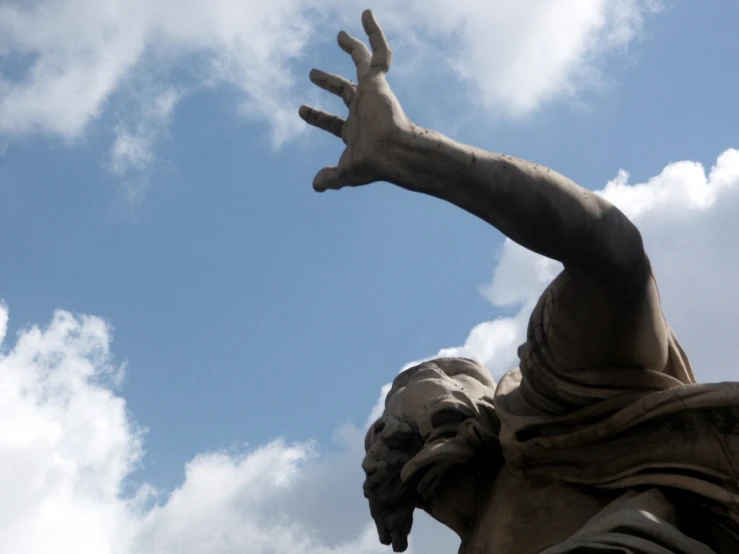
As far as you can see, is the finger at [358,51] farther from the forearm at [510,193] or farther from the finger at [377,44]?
the forearm at [510,193]

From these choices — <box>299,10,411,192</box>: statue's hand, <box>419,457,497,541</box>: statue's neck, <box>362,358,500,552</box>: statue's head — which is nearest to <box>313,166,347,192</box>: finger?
<box>299,10,411,192</box>: statue's hand

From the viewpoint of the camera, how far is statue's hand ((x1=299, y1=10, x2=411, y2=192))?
563cm

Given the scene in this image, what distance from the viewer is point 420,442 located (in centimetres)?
711

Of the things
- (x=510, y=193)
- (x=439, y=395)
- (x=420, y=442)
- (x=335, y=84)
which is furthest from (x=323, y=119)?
(x=420, y=442)

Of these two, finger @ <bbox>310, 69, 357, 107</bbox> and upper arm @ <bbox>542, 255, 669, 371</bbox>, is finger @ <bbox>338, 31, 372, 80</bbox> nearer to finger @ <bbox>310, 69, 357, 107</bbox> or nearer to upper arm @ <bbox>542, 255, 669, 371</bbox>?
finger @ <bbox>310, 69, 357, 107</bbox>

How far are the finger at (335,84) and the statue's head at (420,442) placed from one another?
195cm

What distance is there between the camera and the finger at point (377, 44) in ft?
19.3

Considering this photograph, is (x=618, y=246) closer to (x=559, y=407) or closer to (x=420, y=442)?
(x=559, y=407)

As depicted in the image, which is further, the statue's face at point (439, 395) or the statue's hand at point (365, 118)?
the statue's face at point (439, 395)

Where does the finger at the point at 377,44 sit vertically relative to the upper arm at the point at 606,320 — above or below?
above

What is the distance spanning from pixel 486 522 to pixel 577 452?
0.68m

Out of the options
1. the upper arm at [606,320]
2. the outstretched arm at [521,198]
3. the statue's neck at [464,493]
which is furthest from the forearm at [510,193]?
the statue's neck at [464,493]

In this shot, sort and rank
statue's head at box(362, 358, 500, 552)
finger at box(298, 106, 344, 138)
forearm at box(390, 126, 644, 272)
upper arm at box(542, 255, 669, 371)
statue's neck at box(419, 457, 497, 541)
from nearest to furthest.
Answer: forearm at box(390, 126, 644, 272) < upper arm at box(542, 255, 669, 371) < finger at box(298, 106, 344, 138) < statue's head at box(362, 358, 500, 552) < statue's neck at box(419, 457, 497, 541)

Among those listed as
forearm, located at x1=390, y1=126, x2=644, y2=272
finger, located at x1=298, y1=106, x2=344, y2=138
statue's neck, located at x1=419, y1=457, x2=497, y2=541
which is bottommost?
statue's neck, located at x1=419, y1=457, x2=497, y2=541
